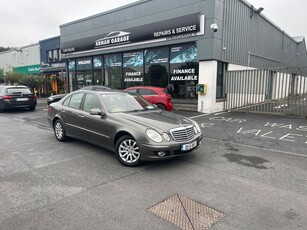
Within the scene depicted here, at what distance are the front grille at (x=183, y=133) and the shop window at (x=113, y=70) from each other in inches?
518

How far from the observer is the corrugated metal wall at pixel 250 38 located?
44.8 ft

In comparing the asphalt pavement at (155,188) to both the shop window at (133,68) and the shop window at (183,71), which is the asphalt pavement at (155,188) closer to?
the shop window at (183,71)

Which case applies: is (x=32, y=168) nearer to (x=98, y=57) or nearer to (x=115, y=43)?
(x=115, y=43)

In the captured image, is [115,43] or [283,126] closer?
[283,126]

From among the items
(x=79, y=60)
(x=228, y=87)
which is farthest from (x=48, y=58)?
(x=228, y=87)

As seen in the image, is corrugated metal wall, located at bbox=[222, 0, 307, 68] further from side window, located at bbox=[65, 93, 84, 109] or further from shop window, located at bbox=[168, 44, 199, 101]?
side window, located at bbox=[65, 93, 84, 109]

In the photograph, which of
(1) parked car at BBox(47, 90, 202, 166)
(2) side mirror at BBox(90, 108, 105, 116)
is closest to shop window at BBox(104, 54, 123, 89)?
(1) parked car at BBox(47, 90, 202, 166)

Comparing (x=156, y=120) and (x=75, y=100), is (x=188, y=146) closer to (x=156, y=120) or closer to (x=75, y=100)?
(x=156, y=120)

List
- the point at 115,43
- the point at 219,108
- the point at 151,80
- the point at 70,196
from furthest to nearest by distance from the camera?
the point at 115,43, the point at 151,80, the point at 219,108, the point at 70,196

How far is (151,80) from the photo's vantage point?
15.5 m

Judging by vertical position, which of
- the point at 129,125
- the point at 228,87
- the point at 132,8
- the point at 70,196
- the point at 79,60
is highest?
the point at 132,8

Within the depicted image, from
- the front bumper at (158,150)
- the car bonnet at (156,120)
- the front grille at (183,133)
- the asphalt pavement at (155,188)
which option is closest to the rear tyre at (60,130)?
the asphalt pavement at (155,188)

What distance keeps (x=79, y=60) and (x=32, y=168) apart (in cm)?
1760

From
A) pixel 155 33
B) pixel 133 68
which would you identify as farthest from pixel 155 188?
pixel 133 68
